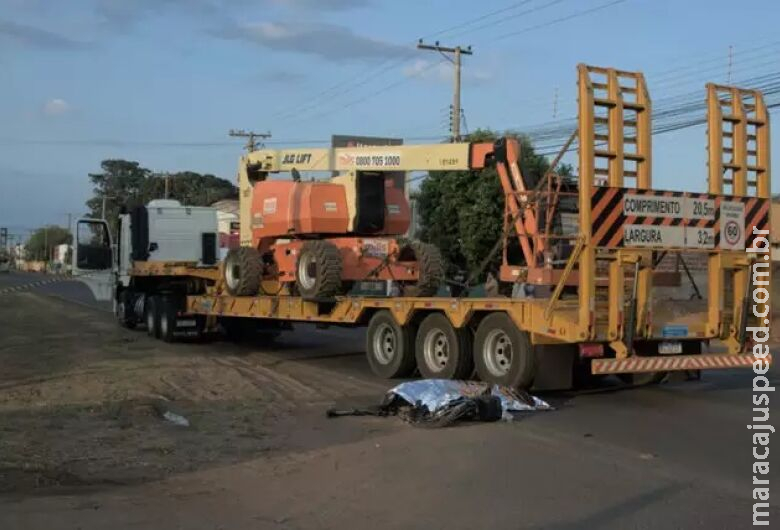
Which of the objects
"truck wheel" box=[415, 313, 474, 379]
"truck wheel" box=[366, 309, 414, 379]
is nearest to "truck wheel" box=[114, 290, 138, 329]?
"truck wheel" box=[366, 309, 414, 379]

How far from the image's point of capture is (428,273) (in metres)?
14.7

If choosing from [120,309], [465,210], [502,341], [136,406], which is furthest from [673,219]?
[465,210]

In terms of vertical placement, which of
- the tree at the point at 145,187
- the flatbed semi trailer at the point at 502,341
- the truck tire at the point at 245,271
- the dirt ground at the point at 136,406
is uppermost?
the tree at the point at 145,187

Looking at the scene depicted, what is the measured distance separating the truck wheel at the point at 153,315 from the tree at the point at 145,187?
139ft

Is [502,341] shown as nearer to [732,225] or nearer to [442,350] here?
[442,350]

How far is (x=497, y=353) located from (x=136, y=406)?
4.59m

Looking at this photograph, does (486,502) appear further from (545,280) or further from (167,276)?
(167,276)

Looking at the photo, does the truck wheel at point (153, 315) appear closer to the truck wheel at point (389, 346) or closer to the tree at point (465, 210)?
the truck wheel at point (389, 346)

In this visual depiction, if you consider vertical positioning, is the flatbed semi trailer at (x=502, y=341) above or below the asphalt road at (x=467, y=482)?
above

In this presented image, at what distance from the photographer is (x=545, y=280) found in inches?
452

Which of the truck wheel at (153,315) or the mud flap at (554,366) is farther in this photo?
the truck wheel at (153,315)

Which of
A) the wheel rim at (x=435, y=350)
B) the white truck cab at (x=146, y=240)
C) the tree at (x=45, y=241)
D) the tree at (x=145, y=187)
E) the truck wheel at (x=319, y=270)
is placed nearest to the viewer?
the wheel rim at (x=435, y=350)

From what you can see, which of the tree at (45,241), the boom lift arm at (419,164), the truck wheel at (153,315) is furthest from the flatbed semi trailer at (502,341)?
the tree at (45,241)

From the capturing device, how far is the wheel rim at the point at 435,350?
12352mm
